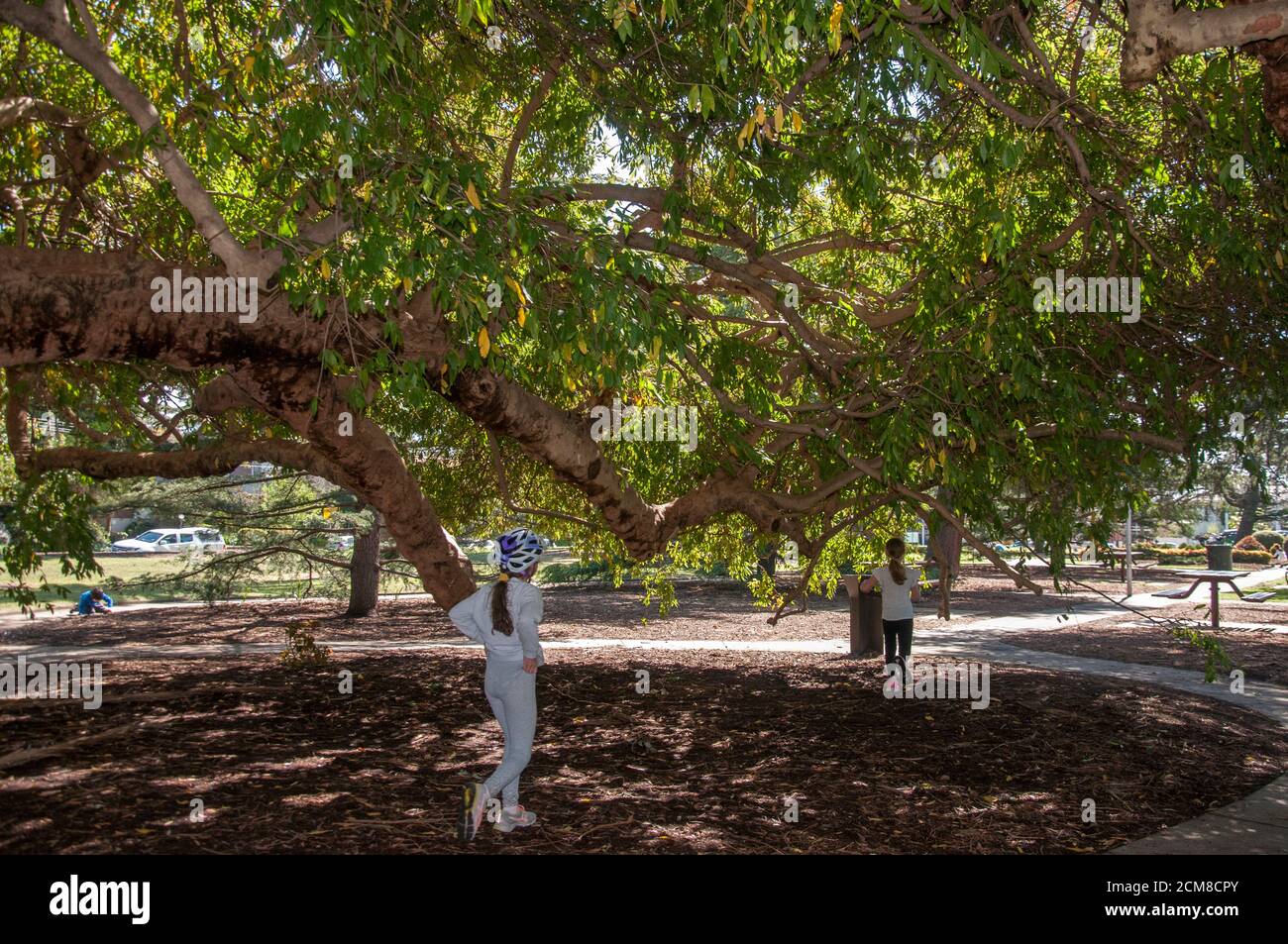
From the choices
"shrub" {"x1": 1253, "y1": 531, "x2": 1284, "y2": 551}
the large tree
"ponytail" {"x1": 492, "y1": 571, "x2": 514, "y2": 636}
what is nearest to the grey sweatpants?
"ponytail" {"x1": 492, "y1": 571, "x2": 514, "y2": 636}

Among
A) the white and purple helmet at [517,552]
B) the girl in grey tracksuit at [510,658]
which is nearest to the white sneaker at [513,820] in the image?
the girl in grey tracksuit at [510,658]

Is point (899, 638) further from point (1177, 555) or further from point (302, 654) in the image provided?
point (1177, 555)

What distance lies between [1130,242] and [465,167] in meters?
6.15

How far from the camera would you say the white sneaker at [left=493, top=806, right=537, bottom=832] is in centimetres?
588

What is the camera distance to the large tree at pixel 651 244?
585 cm

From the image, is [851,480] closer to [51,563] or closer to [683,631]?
[683,631]

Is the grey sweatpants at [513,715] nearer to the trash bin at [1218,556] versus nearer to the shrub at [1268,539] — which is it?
the trash bin at [1218,556]

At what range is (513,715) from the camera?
5.84 meters

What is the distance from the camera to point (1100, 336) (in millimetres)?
9078

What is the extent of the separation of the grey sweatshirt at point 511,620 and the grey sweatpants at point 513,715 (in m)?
0.09

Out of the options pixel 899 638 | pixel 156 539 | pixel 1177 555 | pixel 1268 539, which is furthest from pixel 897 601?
pixel 156 539

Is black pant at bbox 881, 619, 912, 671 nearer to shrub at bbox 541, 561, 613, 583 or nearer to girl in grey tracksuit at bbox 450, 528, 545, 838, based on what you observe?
girl in grey tracksuit at bbox 450, 528, 545, 838

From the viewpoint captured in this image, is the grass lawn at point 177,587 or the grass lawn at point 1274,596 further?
the grass lawn at point 1274,596
